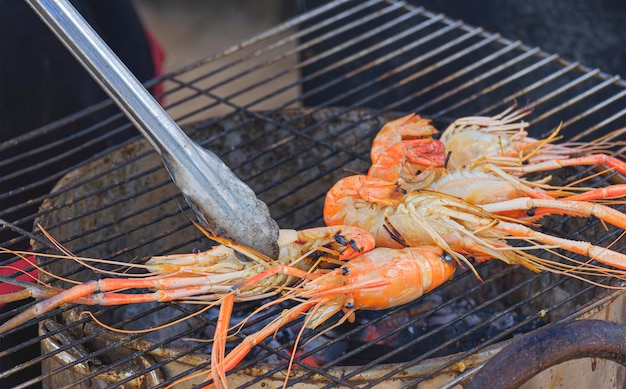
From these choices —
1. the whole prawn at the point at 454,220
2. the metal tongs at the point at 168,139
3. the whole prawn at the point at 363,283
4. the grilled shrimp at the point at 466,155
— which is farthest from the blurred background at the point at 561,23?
the metal tongs at the point at 168,139

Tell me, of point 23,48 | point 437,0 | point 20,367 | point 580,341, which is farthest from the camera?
point 437,0

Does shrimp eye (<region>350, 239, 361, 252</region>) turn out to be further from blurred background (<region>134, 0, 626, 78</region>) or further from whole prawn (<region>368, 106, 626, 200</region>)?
blurred background (<region>134, 0, 626, 78</region>)

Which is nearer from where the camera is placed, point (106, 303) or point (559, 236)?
point (106, 303)

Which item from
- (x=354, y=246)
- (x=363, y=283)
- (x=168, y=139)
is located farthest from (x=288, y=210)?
(x=168, y=139)

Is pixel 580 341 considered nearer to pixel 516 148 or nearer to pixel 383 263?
pixel 383 263

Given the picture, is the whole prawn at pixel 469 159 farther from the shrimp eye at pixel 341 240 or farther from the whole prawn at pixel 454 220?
the shrimp eye at pixel 341 240

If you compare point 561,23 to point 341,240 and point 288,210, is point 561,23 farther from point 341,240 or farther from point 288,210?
point 341,240

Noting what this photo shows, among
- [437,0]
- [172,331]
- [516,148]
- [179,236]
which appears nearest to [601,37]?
[437,0]

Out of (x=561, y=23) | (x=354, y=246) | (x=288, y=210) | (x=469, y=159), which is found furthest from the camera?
(x=561, y=23)
